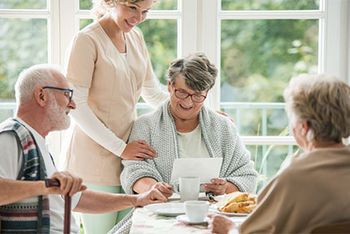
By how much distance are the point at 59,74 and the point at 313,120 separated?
3.37 ft

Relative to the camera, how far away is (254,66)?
362 centimetres

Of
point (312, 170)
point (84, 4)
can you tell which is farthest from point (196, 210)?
point (84, 4)

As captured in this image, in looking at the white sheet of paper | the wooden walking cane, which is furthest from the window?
the wooden walking cane

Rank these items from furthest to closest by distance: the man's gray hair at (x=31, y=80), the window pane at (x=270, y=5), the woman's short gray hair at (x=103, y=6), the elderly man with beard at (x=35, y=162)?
the window pane at (x=270, y=5), the woman's short gray hair at (x=103, y=6), the man's gray hair at (x=31, y=80), the elderly man with beard at (x=35, y=162)

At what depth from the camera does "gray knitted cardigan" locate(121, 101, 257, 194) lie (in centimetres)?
277

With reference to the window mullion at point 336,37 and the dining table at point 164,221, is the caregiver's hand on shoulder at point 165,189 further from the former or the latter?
the window mullion at point 336,37

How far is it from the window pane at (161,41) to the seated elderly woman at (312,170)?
1781 millimetres

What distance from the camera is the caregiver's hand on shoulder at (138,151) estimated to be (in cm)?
278

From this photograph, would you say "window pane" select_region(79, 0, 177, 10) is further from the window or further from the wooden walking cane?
the wooden walking cane

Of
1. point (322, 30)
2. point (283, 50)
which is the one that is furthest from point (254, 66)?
point (322, 30)

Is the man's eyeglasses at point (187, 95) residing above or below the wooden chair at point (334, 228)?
above

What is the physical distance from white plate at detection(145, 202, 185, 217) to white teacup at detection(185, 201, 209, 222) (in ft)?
0.46

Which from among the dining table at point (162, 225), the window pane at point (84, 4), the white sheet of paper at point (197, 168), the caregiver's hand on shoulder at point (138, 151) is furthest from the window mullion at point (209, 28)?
the dining table at point (162, 225)

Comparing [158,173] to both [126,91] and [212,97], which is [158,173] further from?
[212,97]
